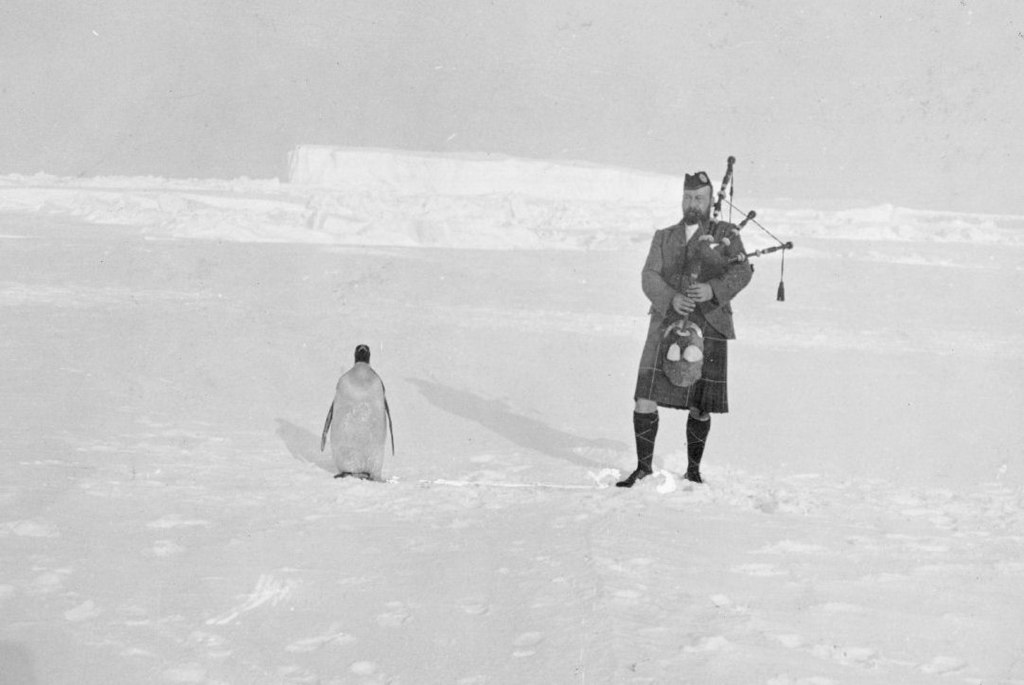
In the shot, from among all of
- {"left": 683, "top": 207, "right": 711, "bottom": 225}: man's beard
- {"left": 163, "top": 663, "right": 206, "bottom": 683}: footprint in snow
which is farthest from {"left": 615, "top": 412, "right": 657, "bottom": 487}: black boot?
{"left": 163, "top": 663, "right": 206, "bottom": 683}: footprint in snow

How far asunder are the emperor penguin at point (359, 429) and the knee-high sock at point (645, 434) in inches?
50.0

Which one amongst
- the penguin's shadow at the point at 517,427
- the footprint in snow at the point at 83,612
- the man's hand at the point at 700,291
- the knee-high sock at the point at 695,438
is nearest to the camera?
the footprint in snow at the point at 83,612

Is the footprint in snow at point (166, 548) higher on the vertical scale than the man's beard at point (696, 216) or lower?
lower

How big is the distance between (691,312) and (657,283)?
0.72ft

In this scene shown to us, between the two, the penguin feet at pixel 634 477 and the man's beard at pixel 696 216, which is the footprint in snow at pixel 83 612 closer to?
the penguin feet at pixel 634 477

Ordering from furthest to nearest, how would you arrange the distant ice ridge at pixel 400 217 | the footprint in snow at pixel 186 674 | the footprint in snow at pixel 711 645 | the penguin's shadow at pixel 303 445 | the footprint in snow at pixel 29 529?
the distant ice ridge at pixel 400 217, the penguin's shadow at pixel 303 445, the footprint in snow at pixel 29 529, the footprint in snow at pixel 711 645, the footprint in snow at pixel 186 674

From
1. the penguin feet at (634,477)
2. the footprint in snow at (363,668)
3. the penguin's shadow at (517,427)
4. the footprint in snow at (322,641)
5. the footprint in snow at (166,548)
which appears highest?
the footprint in snow at (166,548)

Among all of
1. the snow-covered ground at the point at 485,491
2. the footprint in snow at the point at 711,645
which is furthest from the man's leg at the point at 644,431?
the footprint in snow at the point at 711,645

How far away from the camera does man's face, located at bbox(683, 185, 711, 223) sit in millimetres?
5410

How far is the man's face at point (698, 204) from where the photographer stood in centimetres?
541

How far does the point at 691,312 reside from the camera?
5.47 metres

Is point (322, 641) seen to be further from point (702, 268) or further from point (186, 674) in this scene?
point (702, 268)

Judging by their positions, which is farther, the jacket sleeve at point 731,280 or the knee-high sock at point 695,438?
the knee-high sock at point 695,438

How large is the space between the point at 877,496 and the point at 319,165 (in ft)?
157
